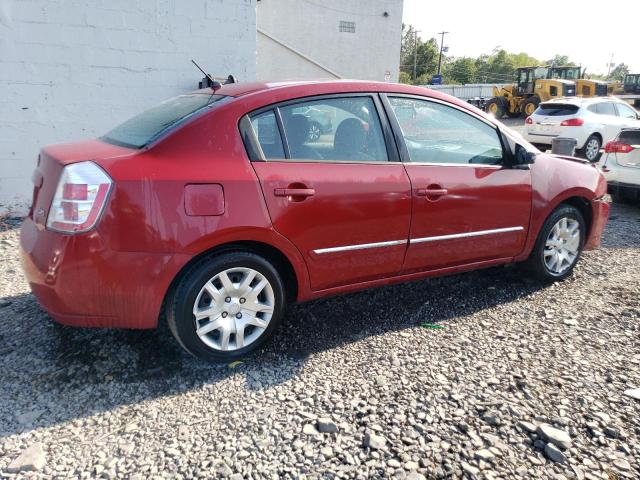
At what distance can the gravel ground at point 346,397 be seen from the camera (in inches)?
88.2

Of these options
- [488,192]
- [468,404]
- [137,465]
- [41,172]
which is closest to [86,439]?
[137,465]

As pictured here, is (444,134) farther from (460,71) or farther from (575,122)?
(460,71)

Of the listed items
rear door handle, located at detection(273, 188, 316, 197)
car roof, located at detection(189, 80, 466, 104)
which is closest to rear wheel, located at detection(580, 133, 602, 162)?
car roof, located at detection(189, 80, 466, 104)

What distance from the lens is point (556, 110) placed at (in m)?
13.5

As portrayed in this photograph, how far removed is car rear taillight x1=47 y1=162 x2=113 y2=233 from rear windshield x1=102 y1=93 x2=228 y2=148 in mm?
343

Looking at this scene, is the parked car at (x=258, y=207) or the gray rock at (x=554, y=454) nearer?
the gray rock at (x=554, y=454)

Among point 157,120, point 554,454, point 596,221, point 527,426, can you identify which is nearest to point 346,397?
point 527,426

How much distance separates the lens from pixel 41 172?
292cm

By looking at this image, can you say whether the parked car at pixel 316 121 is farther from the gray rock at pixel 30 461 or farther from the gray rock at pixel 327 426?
the gray rock at pixel 30 461

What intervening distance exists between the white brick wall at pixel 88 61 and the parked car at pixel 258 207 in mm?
3328

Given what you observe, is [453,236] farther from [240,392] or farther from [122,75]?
[122,75]

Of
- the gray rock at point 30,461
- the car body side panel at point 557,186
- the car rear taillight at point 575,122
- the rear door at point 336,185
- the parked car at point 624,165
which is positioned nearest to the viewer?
the gray rock at point 30,461

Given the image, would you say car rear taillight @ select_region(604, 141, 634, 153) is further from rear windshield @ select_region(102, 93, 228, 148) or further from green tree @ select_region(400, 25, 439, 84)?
green tree @ select_region(400, 25, 439, 84)

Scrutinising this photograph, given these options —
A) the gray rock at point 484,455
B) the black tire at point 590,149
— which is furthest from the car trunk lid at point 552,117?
the gray rock at point 484,455
